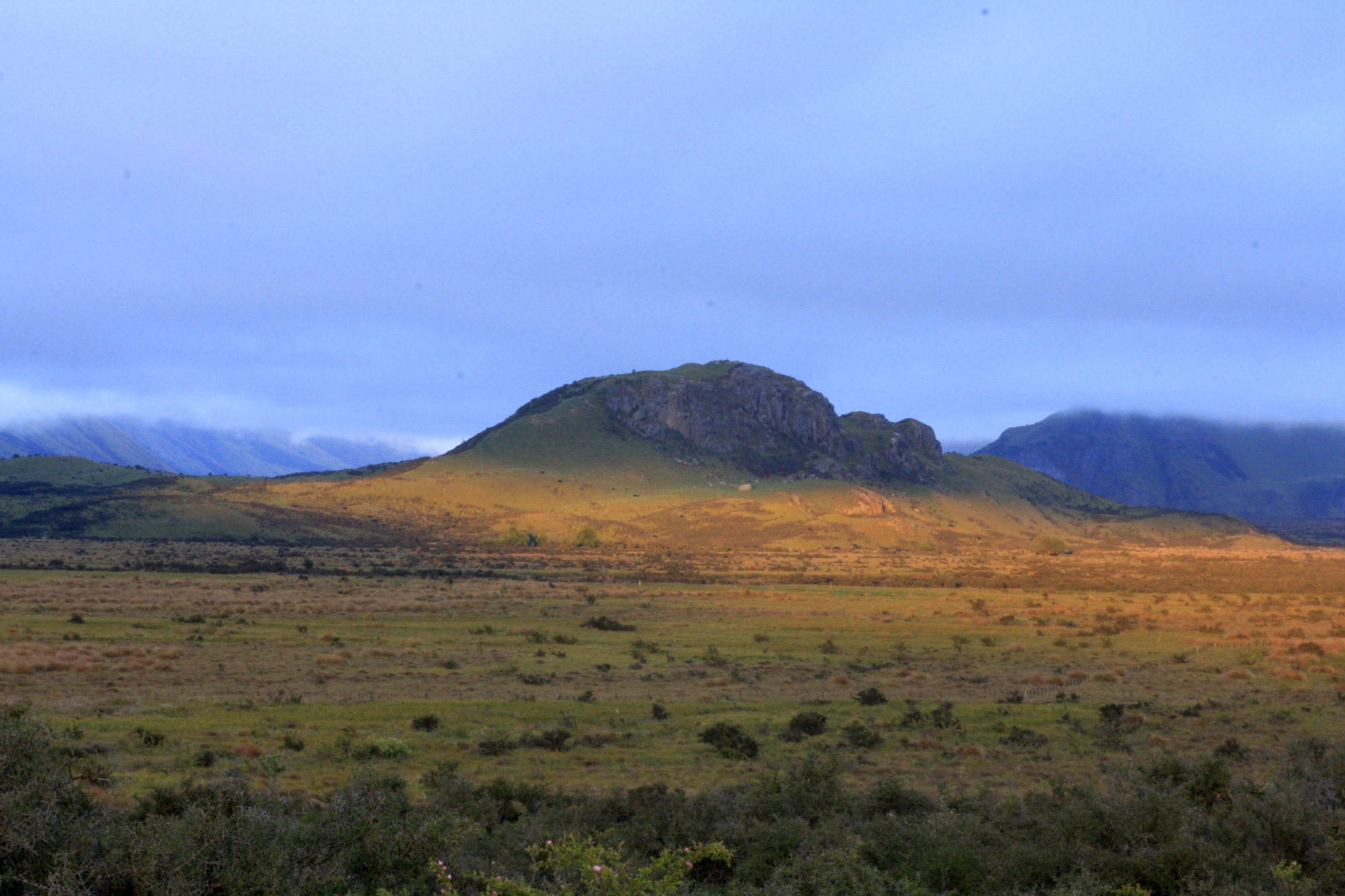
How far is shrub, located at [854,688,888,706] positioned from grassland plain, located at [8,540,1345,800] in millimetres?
417

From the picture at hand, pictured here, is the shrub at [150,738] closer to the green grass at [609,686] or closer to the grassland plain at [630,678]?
the grassland plain at [630,678]

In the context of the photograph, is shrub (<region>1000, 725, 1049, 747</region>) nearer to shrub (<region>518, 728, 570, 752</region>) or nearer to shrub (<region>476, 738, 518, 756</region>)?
shrub (<region>518, 728, 570, 752</region>)

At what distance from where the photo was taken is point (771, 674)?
31.8m

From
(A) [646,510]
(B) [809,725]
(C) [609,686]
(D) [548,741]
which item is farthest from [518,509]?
(D) [548,741]

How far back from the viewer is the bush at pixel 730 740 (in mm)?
19578

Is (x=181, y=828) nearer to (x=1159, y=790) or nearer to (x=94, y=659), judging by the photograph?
(x=1159, y=790)

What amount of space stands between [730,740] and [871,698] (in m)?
7.62

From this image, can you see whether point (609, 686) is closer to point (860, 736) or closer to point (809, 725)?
point (809, 725)

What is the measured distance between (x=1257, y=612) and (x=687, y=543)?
89.4 m

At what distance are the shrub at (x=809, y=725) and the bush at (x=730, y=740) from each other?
1407mm

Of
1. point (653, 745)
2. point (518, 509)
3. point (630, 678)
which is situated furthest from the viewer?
point (518, 509)

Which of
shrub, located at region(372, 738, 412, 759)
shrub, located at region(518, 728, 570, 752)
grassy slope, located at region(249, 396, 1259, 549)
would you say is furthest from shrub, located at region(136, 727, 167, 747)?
grassy slope, located at region(249, 396, 1259, 549)

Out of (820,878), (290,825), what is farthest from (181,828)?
(820,878)

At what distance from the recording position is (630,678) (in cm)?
3034
